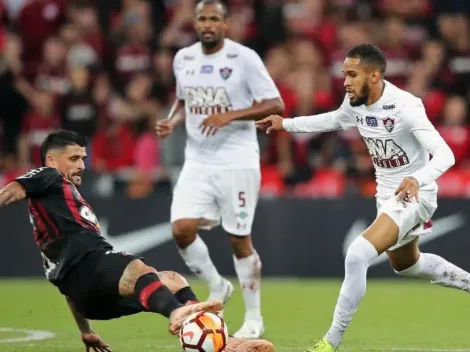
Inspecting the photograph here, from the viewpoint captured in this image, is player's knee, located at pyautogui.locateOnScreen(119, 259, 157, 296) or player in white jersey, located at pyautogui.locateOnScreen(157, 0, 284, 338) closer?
player's knee, located at pyautogui.locateOnScreen(119, 259, 157, 296)

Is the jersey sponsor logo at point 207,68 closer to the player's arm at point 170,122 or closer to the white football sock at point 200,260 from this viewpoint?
the player's arm at point 170,122

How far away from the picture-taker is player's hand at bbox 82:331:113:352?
7.90 meters

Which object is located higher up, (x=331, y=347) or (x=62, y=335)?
(x=331, y=347)

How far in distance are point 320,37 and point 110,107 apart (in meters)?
3.18

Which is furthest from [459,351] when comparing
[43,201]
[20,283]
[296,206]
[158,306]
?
[20,283]

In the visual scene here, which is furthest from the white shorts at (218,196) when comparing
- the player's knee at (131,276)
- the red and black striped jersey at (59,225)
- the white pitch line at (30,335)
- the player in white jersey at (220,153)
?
the player's knee at (131,276)

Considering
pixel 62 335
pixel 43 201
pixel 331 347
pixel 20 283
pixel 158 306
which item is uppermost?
pixel 43 201

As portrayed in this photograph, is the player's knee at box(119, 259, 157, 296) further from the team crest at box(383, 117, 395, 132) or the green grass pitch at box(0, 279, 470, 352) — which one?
the team crest at box(383, 117, 395, 132)

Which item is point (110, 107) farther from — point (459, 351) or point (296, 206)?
point (459, 351)

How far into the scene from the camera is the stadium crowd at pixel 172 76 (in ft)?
48.4

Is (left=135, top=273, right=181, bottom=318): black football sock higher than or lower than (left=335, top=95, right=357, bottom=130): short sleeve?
lower

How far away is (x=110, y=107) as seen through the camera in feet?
53.6

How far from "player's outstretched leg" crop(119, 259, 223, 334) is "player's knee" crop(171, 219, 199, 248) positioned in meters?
2.70

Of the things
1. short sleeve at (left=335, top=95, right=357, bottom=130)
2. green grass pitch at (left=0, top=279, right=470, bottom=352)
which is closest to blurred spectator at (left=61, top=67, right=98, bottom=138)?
green grass pitch at (left=0, top=279, right=470, bottom=352)
